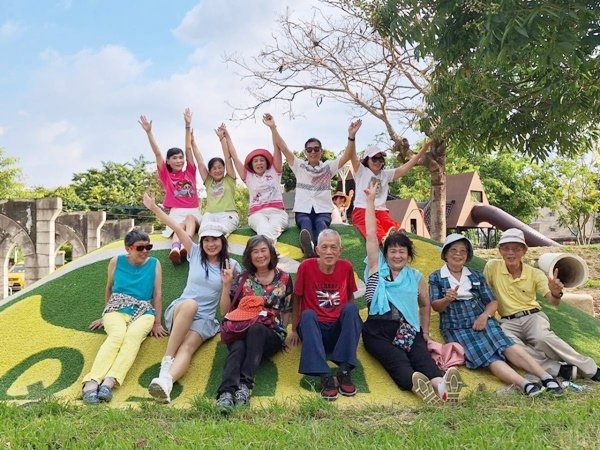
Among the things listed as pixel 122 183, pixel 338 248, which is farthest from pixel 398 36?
pixel 122 183

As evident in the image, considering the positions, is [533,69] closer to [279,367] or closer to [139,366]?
[279,367]

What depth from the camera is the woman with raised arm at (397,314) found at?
15.9 ft

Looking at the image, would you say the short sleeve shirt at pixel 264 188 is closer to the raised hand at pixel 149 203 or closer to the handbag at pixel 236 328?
the raised hand at pixel 149 203

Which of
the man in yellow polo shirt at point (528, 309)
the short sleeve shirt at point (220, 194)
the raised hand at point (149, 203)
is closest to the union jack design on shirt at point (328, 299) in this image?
the man in yellow polo shirt at point (528, 309)

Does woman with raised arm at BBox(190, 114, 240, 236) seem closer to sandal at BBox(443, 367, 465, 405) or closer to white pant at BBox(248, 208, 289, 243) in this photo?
white pant at BBox(248, 208, 289, 243)

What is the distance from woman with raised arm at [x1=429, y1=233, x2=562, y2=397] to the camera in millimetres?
5059

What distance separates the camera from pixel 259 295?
4996 millimetres

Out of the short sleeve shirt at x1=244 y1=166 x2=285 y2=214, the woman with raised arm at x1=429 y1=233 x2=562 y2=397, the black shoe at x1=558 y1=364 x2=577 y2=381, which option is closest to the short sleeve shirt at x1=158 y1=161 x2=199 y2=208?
the short sleeve shirt at x1=244 y1=166 x2=285 y2=214

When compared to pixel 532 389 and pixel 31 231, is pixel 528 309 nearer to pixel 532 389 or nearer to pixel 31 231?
pixel 532 389

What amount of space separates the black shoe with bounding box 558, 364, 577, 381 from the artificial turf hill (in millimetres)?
644

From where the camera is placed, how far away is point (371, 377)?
5.05 meters

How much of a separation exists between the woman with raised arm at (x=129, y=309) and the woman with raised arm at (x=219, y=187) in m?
1.73

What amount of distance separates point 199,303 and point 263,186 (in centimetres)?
223

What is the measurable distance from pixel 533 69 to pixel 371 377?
4126 mm
